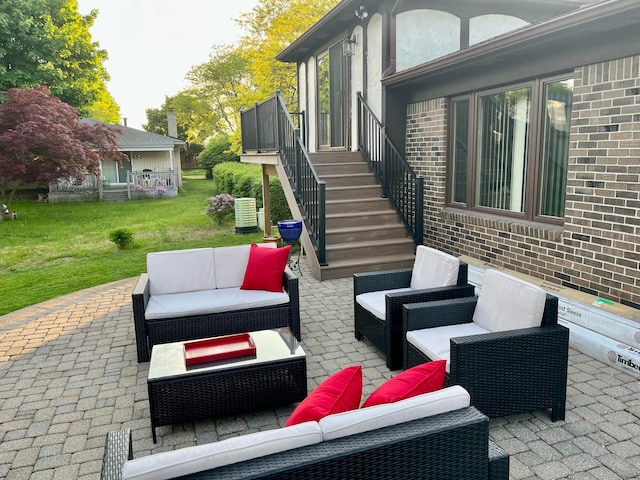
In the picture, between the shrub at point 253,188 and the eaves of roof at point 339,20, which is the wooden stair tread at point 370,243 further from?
the shrub at point 253,188

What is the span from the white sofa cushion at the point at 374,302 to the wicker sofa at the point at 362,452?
7.29 feet

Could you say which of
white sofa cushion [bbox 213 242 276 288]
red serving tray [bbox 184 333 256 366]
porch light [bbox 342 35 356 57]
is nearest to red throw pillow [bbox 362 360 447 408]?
red serving tray [bbox 184 333 256 366]

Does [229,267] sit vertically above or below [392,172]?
below

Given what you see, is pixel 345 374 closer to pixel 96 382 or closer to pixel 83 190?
pixel 96 382

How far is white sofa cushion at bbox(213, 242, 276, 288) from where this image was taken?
17.3ft

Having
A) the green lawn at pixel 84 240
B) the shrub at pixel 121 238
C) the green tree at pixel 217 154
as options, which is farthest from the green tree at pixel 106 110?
the shrub at pixel 121 238

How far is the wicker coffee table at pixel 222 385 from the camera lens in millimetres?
3307

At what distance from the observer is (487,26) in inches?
361

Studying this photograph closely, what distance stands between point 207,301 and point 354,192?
14.4 ft

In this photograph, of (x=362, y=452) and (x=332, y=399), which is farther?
(x=332, y=399)

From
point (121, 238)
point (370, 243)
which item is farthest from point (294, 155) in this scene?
point (121, 238)

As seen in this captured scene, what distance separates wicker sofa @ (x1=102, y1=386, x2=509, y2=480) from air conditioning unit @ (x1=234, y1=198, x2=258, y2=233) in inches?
397

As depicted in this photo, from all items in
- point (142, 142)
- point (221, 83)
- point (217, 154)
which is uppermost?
point (221, 83)

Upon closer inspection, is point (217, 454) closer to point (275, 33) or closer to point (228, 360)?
point (228, 360)
